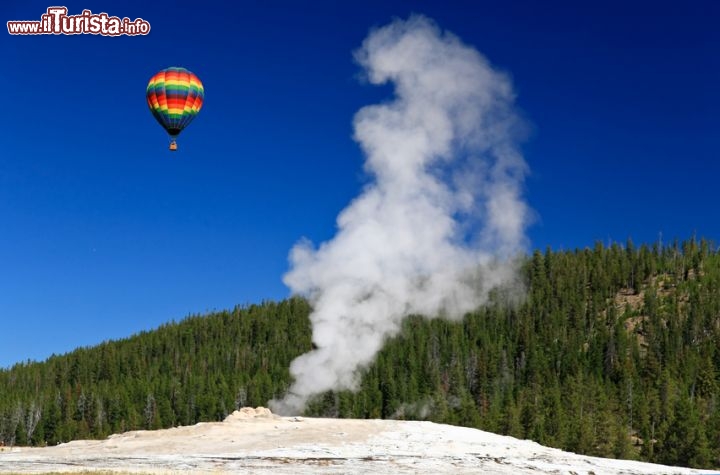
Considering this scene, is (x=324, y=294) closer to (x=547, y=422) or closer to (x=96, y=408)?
(x=547, y=422)

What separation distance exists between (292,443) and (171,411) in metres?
118

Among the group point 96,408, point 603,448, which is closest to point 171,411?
point 96,408

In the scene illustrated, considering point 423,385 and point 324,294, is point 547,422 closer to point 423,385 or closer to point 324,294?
point 324,294

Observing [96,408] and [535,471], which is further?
[96,408]

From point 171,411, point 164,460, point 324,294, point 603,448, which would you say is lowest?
point 164,460

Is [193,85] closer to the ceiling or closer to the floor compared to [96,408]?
closer to the ceiling

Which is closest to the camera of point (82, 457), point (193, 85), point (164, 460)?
point (164, 460)

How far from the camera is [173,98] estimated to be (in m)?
88.9

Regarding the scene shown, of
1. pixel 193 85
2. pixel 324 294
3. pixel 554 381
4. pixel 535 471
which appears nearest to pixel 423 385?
pixel 554 381

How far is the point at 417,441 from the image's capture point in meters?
73.1

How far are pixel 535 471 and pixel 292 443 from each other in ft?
63.4

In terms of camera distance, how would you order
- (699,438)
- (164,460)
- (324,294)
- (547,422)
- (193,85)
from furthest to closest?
(324,294), (547,422), (699,438), (193,85), (164,460)

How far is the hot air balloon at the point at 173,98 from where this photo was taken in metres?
89.0

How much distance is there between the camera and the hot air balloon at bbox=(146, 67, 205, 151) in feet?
292
